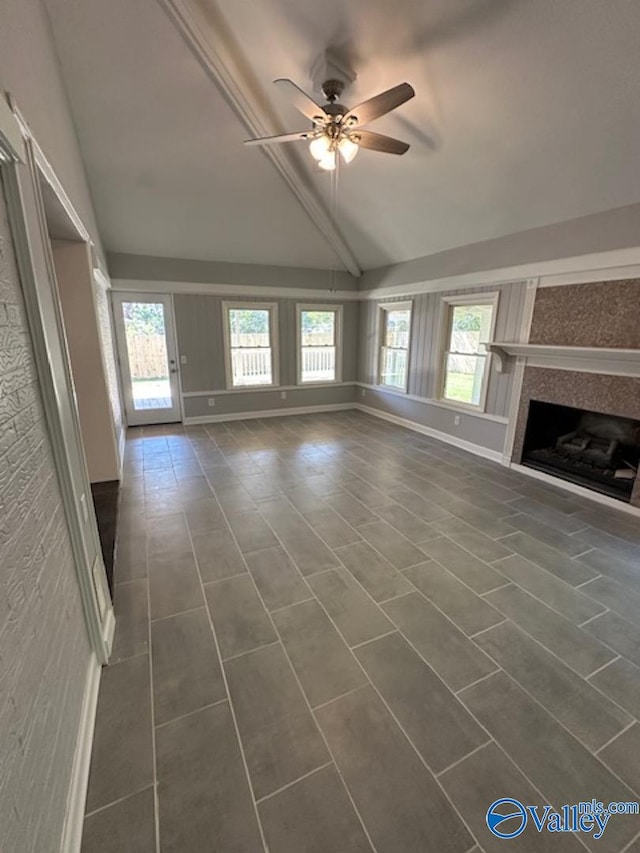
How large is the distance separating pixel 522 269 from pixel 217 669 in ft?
14.8

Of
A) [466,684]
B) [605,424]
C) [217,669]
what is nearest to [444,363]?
[605,424]

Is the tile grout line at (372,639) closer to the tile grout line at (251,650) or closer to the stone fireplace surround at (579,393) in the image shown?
the tile grout line at (251,650)

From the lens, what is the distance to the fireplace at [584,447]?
11.9 feet

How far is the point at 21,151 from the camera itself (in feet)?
4.10

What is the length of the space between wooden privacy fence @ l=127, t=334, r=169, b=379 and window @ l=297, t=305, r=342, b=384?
230 centimetres

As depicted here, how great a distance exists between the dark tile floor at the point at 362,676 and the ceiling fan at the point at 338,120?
287cm

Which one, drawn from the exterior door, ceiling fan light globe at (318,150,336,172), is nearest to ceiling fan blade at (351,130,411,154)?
ceiling fan light globe at (318,150,336,172)

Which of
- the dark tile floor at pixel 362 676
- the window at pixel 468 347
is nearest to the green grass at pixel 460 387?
the window at pixel 468 347

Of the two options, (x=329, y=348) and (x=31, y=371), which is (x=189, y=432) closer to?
(x=329, y=348)

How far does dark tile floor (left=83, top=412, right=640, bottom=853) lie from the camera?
1.25 metres

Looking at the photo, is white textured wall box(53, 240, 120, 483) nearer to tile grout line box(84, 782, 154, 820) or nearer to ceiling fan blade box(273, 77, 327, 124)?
ceiling fan blade box(273, 77, 327, 124)

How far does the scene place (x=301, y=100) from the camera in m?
2.39

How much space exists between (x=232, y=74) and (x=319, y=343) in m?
4.19

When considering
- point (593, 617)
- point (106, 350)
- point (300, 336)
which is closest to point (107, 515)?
point (106, 350)
